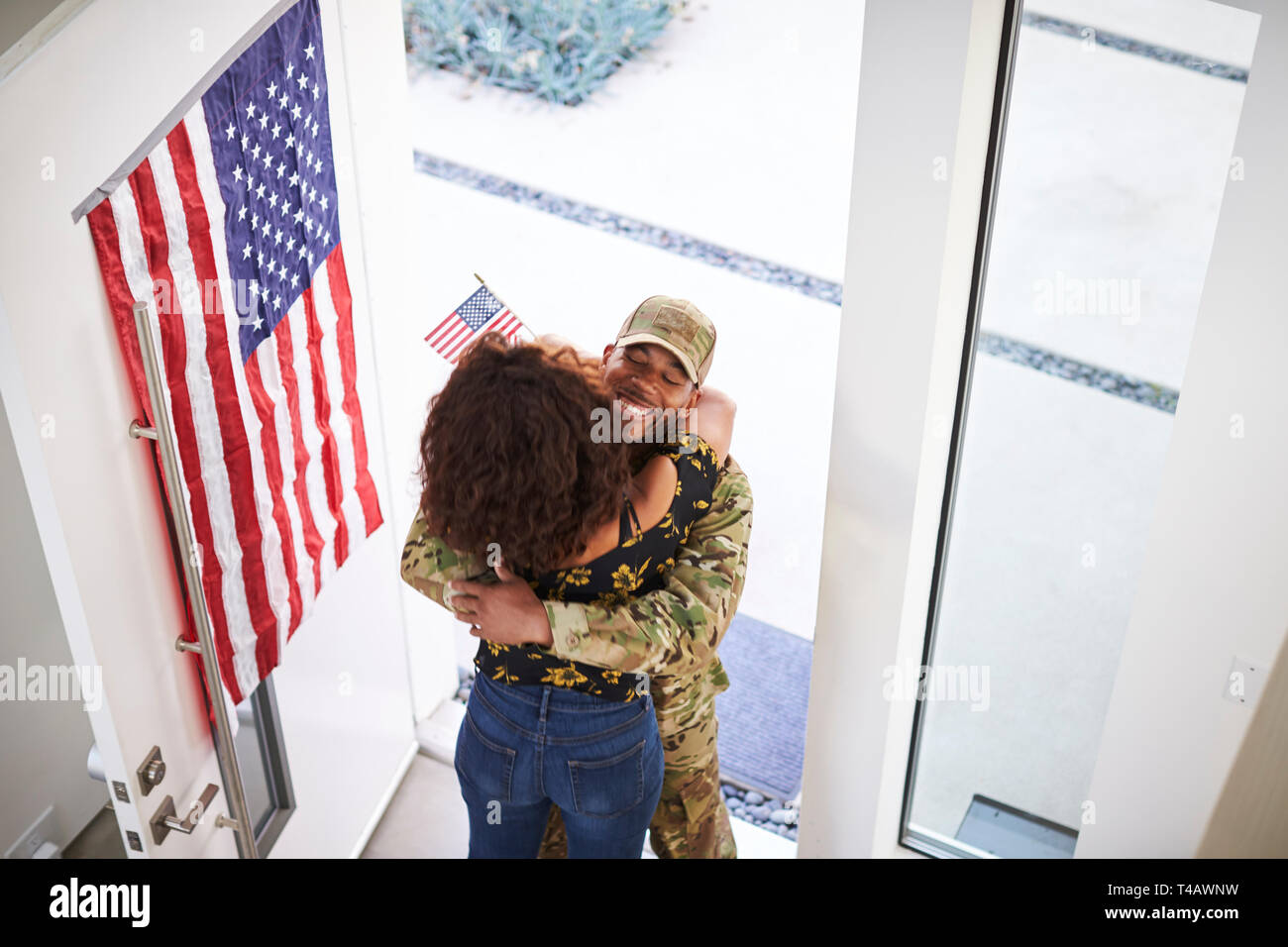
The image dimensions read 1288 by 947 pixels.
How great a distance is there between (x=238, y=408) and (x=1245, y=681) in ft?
6.87

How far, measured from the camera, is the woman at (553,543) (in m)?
Result: 1.91

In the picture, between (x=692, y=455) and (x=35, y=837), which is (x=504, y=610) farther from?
(x=35, y=837)

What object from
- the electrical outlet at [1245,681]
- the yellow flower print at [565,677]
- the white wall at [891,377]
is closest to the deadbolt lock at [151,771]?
the yellow flower print at [565,677]

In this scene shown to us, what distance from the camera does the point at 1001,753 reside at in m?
2.99

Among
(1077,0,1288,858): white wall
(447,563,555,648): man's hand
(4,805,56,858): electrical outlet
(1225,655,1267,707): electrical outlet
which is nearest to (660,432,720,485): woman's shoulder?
(447,563,555,648): man's hand

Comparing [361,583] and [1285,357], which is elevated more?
[1285,357]

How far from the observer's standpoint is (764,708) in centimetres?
407

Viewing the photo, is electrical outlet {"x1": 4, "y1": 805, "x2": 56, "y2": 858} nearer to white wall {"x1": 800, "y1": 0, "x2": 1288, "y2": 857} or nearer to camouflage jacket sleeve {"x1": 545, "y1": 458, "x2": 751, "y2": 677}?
camouflage jacket sleeve {"x1": 545, "y1": 458, "x2": 751, "y2": 677}

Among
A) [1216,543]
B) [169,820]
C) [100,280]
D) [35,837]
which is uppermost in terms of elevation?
[100,280]

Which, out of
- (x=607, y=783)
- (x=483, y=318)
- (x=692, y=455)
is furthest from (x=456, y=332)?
(x=607, y=783)

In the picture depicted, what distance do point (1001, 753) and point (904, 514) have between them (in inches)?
35.5
